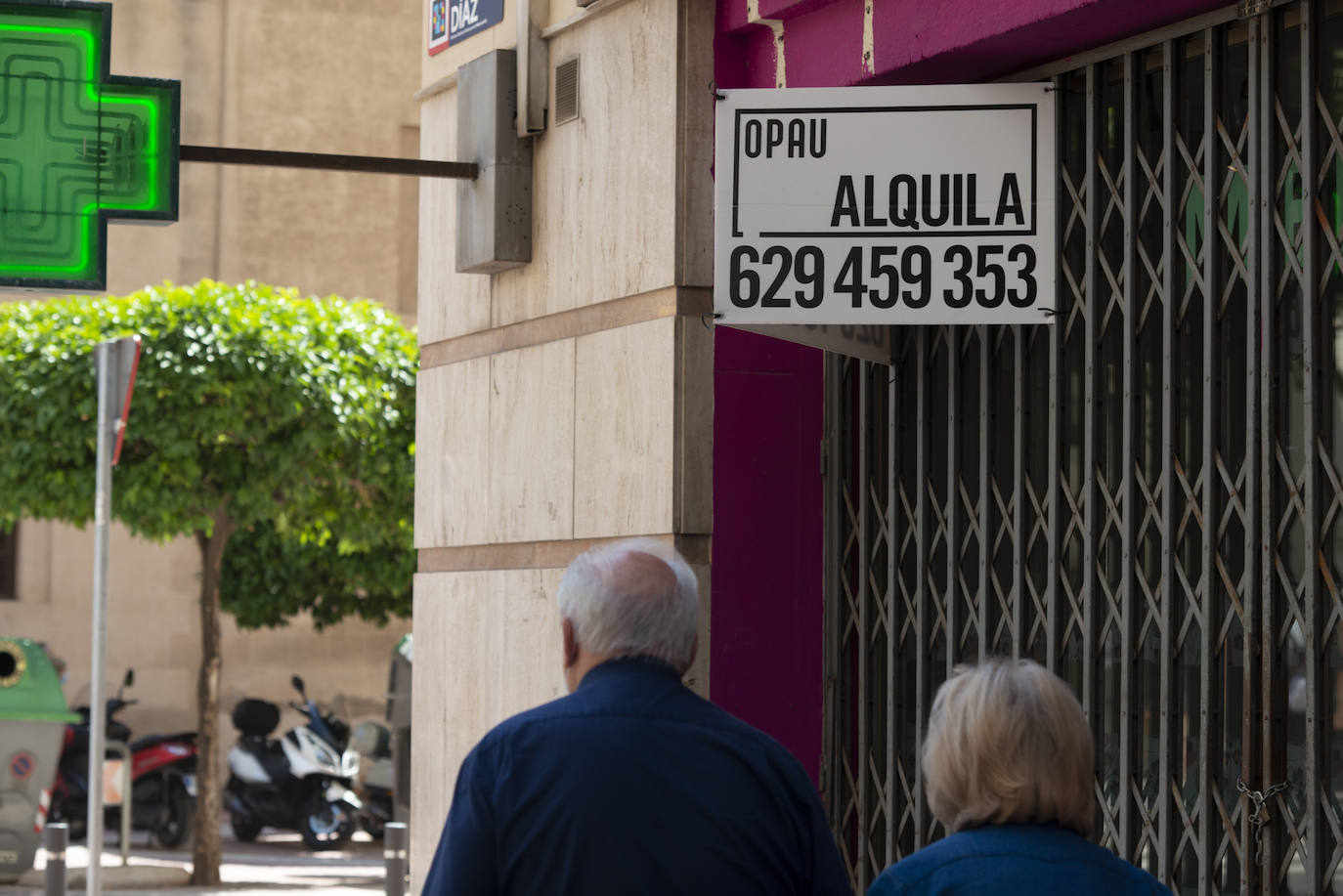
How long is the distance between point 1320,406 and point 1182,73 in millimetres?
954

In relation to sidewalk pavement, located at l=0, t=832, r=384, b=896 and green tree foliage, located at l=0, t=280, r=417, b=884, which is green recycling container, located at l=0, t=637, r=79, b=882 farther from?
green tree foliage, located at l=0, t=280, r=417, b=884

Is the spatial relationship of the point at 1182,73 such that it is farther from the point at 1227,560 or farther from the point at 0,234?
the point at 0,234

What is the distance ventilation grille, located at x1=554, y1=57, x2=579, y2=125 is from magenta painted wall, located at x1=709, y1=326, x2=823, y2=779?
107 cm

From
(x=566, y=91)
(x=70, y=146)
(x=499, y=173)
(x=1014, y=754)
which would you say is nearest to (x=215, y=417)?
(x=499, y=173)

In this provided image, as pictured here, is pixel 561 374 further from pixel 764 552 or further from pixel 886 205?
pixel 886 205

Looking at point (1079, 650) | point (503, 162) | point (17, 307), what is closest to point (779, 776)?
point (1079, 650)

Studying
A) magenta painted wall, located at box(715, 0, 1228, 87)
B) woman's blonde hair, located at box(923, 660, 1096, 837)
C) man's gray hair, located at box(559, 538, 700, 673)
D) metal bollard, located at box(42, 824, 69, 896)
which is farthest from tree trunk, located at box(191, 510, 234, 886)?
woman's blonde hair, located at box(923, 660, 1096, 837)

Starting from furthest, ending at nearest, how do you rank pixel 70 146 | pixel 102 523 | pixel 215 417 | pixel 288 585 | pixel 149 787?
pixel 288 585, pixel 149 787, pixel 215 417, pixel 102 523, pixel 70 146

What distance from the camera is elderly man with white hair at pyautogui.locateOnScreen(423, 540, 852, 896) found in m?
2.88

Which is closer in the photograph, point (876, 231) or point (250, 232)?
point (876, 231)

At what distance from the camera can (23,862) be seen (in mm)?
15188

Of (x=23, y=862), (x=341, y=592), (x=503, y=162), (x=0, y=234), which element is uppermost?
(x=503, y=162)

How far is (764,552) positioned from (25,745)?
35.8ft

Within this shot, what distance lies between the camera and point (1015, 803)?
2.64 meters
